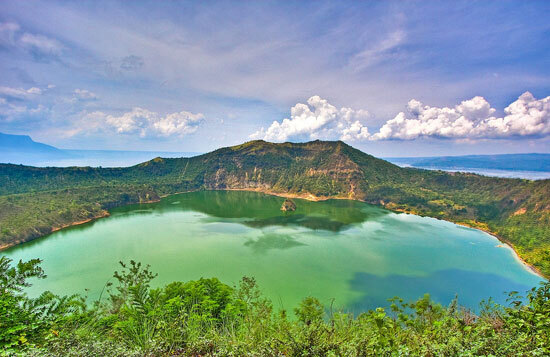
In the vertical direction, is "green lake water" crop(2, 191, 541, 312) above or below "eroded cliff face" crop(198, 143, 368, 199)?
below

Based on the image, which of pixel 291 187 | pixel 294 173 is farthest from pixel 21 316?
pixel 294 173

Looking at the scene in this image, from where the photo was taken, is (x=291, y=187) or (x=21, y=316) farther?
(x=291, y=187)

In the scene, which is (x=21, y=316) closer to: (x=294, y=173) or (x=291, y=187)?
(x=291, y=187)

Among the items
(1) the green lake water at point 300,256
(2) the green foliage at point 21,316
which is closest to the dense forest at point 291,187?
(1) the green lake water at point 300,256

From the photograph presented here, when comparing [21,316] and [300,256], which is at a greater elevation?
[21,316]

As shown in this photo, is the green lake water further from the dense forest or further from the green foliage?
the green foliage

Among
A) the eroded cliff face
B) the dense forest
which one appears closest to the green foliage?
the dense forest
